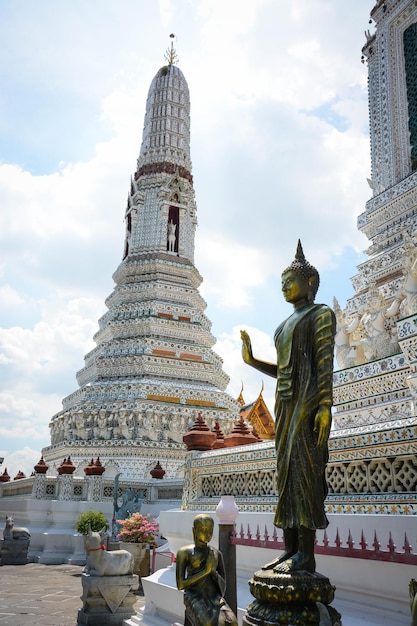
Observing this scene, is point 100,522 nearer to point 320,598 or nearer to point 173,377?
point 173,377

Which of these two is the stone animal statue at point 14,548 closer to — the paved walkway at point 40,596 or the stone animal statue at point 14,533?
the stone animal statue at point 14,533

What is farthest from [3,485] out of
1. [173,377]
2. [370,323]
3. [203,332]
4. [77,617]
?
[370,323]

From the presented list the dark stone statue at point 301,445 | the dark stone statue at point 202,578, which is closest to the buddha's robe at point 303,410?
the dark stone statue at point 301,445

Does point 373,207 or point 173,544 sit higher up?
point 373,207

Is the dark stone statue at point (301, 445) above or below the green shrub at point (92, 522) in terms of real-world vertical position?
above

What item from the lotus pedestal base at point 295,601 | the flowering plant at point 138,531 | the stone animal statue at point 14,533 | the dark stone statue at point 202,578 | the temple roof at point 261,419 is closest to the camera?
the lotus pedestal base at point 295,601

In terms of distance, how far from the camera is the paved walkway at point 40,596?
6859 millimetres

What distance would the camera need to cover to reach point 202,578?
3.73 m

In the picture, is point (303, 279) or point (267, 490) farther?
point (267, 490)

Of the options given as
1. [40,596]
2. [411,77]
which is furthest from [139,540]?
[411,77]

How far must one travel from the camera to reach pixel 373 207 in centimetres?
1233

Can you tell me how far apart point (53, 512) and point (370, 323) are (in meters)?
10.6

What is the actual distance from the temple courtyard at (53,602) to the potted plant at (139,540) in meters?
0.69

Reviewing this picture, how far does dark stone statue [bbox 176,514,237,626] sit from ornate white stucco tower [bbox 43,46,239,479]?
53.6 feet
